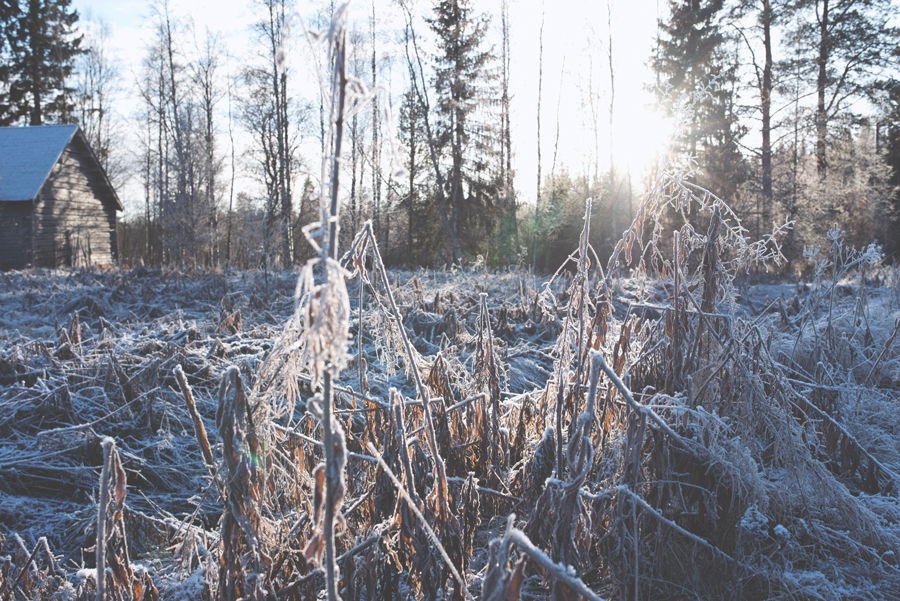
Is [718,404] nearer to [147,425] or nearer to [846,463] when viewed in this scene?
[846,463]

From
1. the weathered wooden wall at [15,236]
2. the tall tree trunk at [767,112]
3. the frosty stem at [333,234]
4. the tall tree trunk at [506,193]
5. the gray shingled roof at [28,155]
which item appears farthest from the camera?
the tall tree trunk at [506,193]

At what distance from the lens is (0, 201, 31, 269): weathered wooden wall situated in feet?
50.7

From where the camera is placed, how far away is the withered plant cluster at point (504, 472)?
1425 mm

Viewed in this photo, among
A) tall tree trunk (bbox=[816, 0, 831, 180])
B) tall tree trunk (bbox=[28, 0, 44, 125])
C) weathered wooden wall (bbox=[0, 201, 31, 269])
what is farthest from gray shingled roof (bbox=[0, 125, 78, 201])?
tall tree trunk (bbox=[816, 0, 831, 180])

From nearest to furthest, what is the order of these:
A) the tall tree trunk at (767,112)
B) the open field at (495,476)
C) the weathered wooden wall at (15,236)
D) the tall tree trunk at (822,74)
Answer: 1. the open field at (495,476)
2. the weathered wooden wall at (15,236)
3. the tall tree trunk at (767,112)
4. the tall tree trunk at (822,74)

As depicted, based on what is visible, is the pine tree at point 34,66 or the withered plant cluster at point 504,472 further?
the pine tree at point 34,66

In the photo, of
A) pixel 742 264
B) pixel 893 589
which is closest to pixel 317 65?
pixel 742 264

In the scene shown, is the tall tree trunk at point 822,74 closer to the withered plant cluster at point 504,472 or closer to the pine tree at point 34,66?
the withered plant cluster at point 504,472

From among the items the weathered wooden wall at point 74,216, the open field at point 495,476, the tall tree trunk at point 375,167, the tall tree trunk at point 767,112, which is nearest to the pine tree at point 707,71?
the tall tree trunk at point 767,112

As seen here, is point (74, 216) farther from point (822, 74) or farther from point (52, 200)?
point (822, 74)

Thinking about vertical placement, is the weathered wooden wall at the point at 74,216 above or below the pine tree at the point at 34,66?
below

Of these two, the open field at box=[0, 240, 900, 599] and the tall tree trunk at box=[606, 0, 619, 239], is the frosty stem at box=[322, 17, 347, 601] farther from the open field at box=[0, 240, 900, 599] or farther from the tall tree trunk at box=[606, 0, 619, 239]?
the tall tree trunk at box=[606, 0, 619, 239]

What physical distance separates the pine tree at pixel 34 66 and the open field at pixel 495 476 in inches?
1122

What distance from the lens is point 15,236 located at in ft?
51.2
